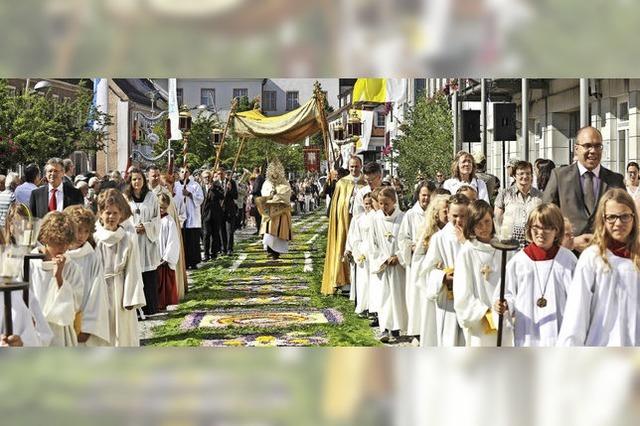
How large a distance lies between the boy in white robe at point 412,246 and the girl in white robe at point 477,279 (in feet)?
7.99

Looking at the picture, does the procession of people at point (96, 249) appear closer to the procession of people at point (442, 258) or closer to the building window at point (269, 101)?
the procession of people at point (442, 258)

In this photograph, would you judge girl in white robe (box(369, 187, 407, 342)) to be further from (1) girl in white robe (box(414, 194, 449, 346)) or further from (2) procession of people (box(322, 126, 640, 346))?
(1) girl in white robe (box(414, 194, 449, 346))

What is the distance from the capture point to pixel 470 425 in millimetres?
6609

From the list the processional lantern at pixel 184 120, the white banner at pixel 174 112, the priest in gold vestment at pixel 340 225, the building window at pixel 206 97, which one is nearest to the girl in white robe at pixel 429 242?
the priest in gold vestment at pixel 340 225

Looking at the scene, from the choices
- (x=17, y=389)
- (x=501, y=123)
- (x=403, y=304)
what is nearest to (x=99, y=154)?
(x=501, y=123)

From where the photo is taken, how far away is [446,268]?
325 inches

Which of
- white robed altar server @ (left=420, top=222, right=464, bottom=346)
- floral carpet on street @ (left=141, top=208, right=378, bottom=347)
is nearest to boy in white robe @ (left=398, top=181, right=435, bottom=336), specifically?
floral carpet on street @ (left=141, top=208, right=378, bottom=347)

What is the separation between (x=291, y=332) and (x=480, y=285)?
11.9 feet

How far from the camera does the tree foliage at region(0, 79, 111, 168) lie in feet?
40.1

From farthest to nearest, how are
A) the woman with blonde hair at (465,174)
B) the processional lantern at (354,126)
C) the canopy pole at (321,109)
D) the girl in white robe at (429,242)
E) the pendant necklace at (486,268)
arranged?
the processional lantern at (354,126)
the canopy pole at (321,109)
the woman with blonde hair at (465,174)
the girl in white robe at (429,242)
the pendant necklace at (486,268)

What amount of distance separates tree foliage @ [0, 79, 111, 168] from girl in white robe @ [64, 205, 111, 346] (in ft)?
13.2

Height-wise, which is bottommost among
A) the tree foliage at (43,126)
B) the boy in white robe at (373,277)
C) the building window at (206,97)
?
the boy in white robe at (373,277)

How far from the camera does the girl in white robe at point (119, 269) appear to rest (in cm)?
867
